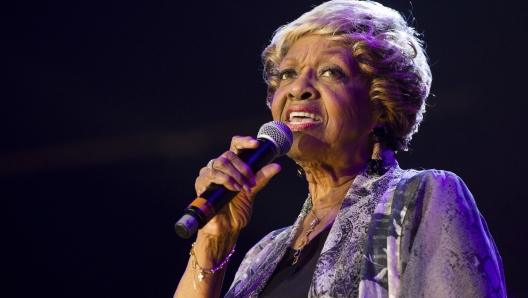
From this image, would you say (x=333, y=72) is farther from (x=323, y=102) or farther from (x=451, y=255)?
(x=451, y=255)

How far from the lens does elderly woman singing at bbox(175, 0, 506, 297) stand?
1.27m

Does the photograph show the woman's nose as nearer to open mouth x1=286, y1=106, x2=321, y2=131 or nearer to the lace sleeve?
open mouth x1=286, y1=106, x2=321, y2=131

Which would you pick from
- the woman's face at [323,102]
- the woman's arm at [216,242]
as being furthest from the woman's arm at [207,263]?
the woman's face at [323,102]

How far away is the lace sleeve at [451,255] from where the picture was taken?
1223 mm

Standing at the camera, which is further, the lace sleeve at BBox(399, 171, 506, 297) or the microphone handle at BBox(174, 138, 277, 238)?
the lace sleeve at BBox(399, 171, 506, 297)

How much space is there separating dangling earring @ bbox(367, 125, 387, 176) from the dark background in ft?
3.82

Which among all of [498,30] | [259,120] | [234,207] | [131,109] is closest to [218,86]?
[259,120]

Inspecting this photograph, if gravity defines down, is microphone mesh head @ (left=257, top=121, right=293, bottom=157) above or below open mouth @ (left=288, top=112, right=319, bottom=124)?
above

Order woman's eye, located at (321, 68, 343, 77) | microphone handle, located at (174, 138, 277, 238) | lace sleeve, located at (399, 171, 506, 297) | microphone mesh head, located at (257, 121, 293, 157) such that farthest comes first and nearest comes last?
woman's eye, located at (321, 68, 343, 77)
microphone mesh head, located at (257, 121, 293, 157)
lace sleeve, located at (399, 171, 506, 297)
microphone handle, located at (174, 138, 277, 238)

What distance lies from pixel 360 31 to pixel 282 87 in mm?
325

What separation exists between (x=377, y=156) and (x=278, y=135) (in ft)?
1.68

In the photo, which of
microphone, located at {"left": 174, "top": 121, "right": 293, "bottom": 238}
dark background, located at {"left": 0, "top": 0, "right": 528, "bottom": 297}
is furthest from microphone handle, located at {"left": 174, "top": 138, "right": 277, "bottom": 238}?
dark background, located at {"left": 0, "top": 0, "right": 528, "bottom": 297}

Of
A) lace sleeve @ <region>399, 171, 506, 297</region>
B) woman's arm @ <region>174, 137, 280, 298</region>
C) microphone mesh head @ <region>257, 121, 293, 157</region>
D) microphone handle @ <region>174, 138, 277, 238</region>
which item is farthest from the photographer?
woman's arm @ <region>174, 137, 280, 298</region>

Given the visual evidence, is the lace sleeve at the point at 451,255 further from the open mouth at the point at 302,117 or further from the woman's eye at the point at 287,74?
the woman's eye at the point at 287,74
